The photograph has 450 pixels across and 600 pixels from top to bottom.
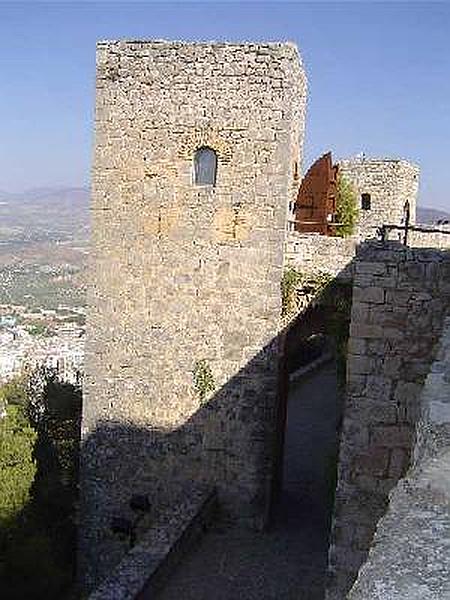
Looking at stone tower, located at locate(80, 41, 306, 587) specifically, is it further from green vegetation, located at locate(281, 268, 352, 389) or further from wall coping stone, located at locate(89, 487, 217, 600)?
wall coping stone, located at locate(89, 487, 217, 600)

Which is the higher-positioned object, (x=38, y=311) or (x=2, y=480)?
(x=2, y=480)

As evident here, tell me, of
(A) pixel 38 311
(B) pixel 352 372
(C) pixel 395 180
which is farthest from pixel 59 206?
(B) pixel 352 372

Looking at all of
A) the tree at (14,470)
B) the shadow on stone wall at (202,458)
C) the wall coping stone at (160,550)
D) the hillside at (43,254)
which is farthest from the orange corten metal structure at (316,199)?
the hillside at (43,254)

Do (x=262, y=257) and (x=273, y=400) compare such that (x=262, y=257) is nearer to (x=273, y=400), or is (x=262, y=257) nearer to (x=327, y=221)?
(x=273, y=400)

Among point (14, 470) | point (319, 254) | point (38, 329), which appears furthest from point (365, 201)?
point (38, 329)

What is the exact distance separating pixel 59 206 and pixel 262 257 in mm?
154991

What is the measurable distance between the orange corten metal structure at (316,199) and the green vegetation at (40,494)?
248 inches

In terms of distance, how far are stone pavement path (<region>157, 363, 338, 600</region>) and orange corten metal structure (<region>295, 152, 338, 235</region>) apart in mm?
3956

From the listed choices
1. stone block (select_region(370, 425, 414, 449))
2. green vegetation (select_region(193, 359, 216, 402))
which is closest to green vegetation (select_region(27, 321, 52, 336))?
green vegetation (select_region(193, 359, 216, 402))

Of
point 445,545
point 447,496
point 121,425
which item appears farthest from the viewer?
point 121,425

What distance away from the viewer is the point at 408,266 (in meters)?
5.75

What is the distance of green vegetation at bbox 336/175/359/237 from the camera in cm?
1425

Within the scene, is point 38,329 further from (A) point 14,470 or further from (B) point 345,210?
(A) point 14,470


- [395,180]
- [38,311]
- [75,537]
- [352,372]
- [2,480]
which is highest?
[395,180]
